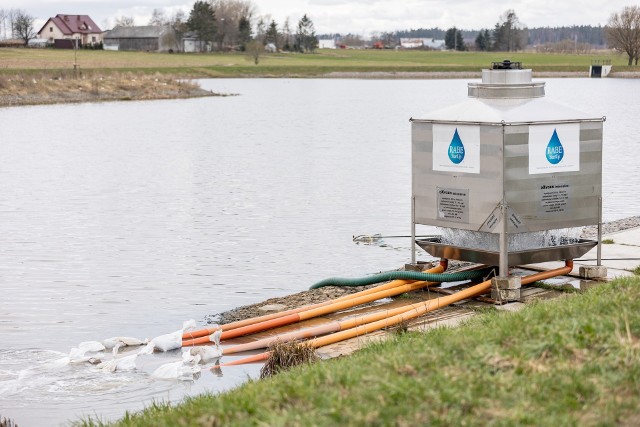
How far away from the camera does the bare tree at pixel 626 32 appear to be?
503 ft

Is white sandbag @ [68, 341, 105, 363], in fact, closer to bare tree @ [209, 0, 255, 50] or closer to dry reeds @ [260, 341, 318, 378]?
dry reeds @ [260, 341, 318, 378]

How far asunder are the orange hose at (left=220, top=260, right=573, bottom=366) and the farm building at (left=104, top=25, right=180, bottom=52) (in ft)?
546

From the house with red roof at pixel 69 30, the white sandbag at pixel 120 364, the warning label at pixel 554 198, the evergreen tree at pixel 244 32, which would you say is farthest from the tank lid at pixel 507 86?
the house with red roof at pixel 69 30

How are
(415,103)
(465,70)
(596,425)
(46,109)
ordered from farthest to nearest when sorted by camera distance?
(465,70), (415,103), (46,109), (596,425)

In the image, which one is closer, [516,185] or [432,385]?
[432,385]

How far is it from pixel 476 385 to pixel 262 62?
498ft

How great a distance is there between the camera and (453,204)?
1164 cm

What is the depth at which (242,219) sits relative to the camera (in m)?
22.2

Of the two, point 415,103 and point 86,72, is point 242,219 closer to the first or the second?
point 415,103

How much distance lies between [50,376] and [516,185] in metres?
5.14

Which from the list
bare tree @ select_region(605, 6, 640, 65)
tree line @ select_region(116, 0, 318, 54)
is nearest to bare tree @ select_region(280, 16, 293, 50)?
tree line @ select_region(116, 0, 318, 54)

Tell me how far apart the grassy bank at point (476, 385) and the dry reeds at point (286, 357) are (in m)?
1.87

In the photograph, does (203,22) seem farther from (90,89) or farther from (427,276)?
(427,276)

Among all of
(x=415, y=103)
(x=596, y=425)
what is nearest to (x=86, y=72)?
(x=415, y=103)
